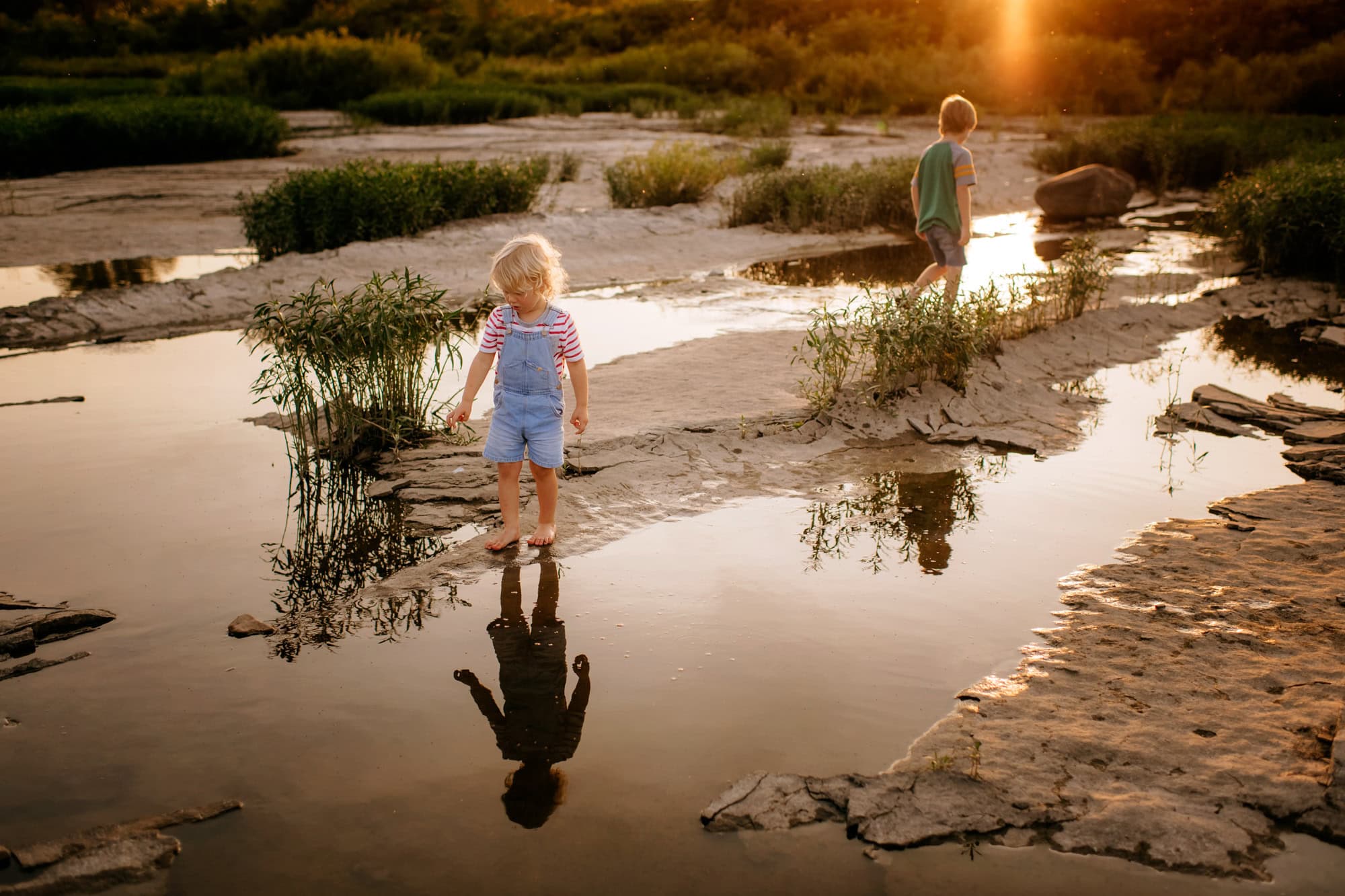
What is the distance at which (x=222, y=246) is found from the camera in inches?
502

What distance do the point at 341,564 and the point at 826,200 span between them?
1095cm

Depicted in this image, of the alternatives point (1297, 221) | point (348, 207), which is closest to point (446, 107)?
point (348, 207)

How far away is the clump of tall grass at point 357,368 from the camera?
5.98 m

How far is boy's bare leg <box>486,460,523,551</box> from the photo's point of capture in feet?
15.5

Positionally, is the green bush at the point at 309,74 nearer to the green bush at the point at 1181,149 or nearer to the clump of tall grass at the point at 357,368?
the green bush at the point at 1181,149

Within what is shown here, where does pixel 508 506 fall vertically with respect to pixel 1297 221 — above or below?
below

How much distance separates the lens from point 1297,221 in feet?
35.4

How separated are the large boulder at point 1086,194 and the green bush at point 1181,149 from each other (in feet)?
9.64

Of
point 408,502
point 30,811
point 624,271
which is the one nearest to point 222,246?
point 624,271

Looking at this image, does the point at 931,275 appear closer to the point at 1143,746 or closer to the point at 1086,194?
the point at 1143,746

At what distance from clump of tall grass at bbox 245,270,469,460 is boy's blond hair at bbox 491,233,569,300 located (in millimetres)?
1825

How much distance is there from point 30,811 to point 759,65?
121 feet

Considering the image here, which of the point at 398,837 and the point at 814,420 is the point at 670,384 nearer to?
the point at 814,420

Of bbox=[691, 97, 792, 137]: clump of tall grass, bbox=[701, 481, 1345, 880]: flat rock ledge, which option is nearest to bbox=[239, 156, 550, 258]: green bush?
bbox=[701, 481, 1345, 880]: flat rock ledge
